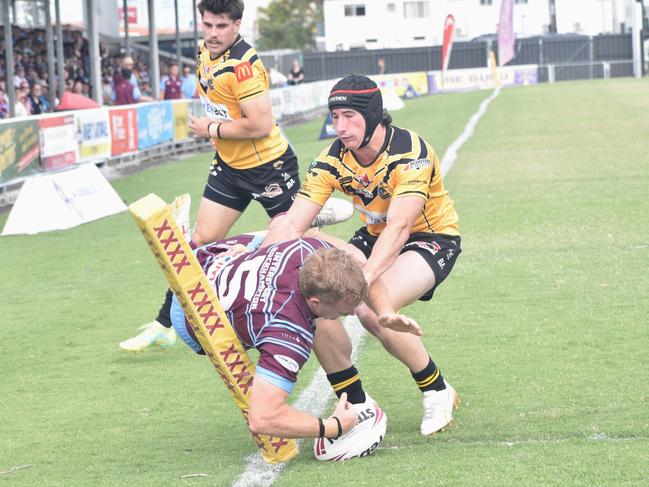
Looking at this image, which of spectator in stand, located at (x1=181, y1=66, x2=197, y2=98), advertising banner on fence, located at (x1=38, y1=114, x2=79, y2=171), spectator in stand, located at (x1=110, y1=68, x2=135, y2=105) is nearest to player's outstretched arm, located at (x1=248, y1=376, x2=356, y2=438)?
advertising banner on fence, located at (x1=38, y1=114, x2=79, y2=171)

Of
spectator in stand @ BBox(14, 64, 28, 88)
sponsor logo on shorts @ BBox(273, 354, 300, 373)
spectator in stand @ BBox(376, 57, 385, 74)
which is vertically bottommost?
sponsor logo on shorts @ BBox(273, 354, 300, 373)

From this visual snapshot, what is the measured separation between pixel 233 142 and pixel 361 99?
221cm

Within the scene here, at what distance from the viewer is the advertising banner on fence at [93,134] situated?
67.7 feet

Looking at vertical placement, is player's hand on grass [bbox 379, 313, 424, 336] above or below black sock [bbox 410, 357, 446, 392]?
above

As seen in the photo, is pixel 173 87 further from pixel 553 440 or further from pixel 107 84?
pixel 553 440

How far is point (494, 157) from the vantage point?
810 inches

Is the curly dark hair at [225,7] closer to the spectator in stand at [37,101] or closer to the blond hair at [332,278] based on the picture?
the blond hair at [332,278]

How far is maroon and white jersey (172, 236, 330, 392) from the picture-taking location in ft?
16.1

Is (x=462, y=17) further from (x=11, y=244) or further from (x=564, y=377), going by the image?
(x=564, y=377)

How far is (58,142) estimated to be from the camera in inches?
757

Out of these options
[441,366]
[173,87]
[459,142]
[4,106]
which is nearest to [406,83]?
[173,87]

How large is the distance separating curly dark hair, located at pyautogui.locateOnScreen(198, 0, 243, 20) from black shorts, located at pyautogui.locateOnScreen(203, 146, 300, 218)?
1001 mm

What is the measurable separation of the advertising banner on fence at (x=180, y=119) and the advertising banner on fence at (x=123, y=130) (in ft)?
11.3

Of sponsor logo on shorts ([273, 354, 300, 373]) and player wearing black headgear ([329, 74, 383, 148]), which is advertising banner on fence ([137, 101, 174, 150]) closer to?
player wearing black headgear ([329, 74, 383, 148])
